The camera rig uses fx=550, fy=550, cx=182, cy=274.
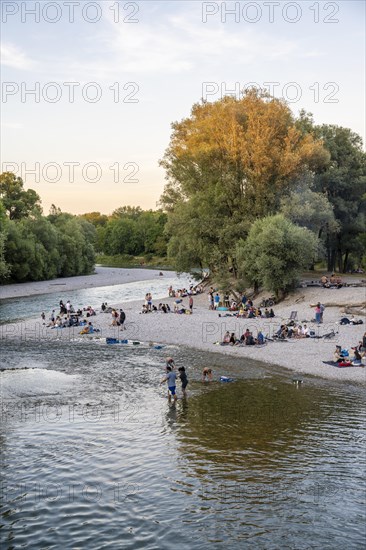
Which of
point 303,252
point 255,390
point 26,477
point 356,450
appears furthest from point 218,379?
A: point 303,252

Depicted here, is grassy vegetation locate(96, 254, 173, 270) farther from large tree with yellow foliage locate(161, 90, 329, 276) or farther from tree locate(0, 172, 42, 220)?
large tree with yellow foliage locate(161, 90, 329, 276)

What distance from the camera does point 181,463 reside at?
1952 cm

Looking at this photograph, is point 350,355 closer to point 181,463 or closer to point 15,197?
point 181,463

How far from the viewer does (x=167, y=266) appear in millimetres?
157125

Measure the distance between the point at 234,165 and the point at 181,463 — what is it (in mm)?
50286

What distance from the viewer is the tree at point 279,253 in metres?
54.6

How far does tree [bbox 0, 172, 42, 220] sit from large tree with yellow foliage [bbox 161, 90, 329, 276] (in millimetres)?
68467

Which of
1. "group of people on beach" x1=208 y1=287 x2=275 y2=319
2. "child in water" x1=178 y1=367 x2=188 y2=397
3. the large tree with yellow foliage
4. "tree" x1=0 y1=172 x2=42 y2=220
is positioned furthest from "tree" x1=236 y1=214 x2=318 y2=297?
"tree" x1=0 y1=172 x2=42 y2=220

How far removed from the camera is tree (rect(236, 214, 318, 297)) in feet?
179

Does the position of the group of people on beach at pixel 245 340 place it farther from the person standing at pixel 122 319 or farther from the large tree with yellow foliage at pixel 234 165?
the large tree with yellow foliage at pixel 234 165

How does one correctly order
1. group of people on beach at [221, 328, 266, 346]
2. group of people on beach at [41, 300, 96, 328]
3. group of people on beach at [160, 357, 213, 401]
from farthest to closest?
group of people on beach at [41, 300, 96, 328] → group of people on beach at [221, 328, 266, 346] → group of people on beach at [160, 357, 213, 401]

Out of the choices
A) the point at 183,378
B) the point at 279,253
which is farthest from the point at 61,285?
the point at 183,378

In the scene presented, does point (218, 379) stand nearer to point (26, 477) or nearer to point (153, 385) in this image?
point (153, 385)

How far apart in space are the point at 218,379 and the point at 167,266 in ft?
415
